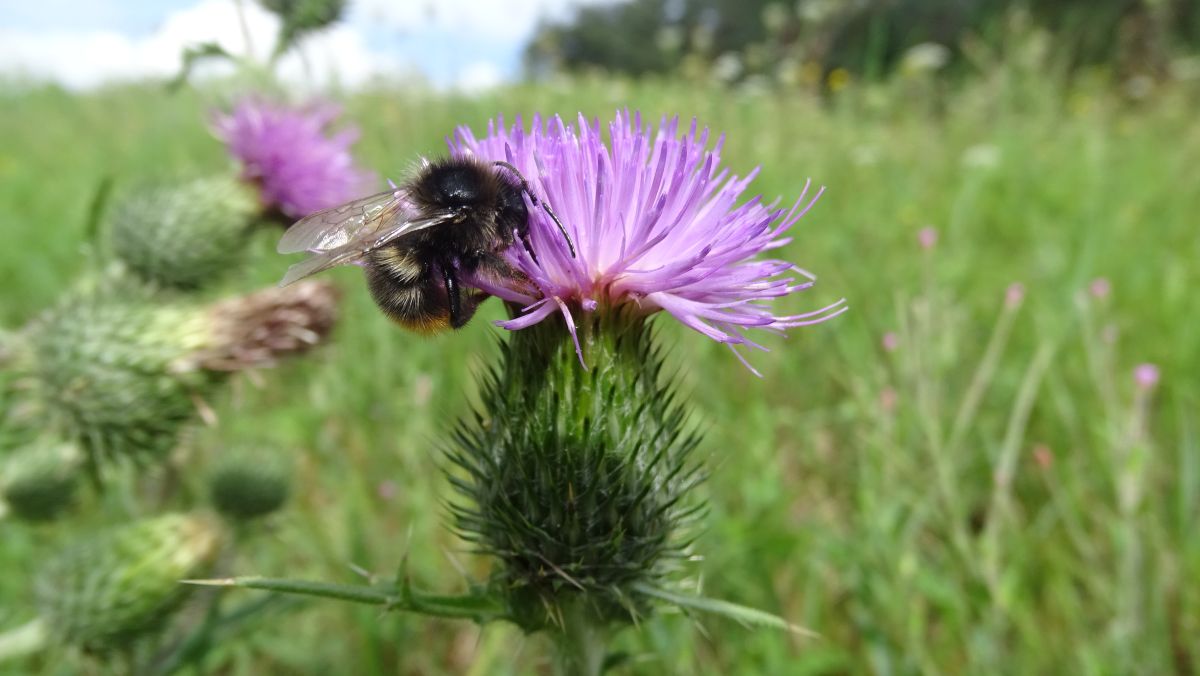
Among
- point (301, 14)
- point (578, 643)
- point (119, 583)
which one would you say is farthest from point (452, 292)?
point (301, 14)

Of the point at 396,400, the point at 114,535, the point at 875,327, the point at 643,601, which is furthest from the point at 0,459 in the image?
the point at 875,327

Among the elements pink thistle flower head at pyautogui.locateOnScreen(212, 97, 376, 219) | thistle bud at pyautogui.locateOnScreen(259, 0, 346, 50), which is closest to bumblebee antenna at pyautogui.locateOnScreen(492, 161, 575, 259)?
pink thistle flower head at pyautogui.locateOnScreen(212, 97, 376, 219)

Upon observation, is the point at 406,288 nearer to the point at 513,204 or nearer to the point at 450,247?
the point at 450,247

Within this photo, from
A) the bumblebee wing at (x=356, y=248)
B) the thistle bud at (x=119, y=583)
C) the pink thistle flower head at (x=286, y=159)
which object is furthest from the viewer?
the pink thistle flower head at (x=286, y=159)

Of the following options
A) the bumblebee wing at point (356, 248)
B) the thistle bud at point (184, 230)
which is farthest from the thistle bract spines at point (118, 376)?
the bumblebee wing at point (356, 248)

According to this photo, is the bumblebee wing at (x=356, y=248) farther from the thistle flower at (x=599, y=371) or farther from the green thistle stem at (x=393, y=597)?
Answer: the green thistle stem at (x=393, y=597)

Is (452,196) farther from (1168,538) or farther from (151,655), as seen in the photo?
(1168,538)

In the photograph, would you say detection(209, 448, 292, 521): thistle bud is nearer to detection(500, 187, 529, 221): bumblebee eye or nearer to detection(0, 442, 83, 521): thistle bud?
detection(0, 442, 83, 521): thistle bud
